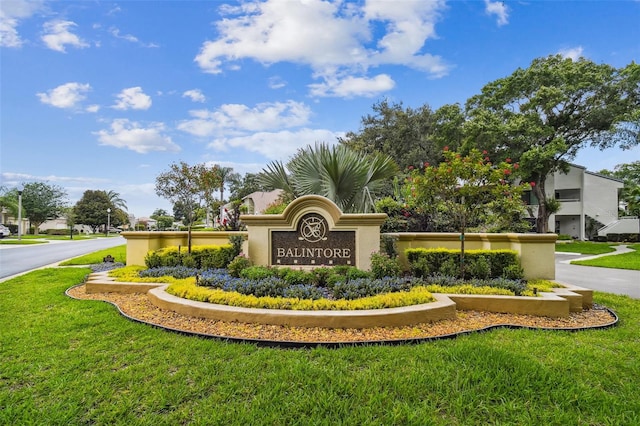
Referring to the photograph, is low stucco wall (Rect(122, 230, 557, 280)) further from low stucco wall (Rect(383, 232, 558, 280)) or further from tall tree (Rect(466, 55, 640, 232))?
tall tree (Rect(466, 55, 640, 232))

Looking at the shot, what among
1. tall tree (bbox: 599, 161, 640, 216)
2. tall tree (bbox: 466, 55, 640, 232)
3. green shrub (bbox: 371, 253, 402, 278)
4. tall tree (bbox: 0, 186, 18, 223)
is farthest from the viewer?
tall tree (bbox: 0, 186, 18, 223)

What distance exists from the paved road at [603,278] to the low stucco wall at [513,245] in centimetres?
247

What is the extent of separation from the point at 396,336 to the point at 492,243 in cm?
489

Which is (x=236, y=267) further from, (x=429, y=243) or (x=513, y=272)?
(x=513, y=272)

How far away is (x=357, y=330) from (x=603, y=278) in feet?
34.0

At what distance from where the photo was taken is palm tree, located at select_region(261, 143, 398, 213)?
350 inches

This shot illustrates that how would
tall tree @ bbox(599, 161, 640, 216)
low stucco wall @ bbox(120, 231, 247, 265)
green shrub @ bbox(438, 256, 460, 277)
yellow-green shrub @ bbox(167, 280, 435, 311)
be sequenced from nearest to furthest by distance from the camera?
yellow-green shrub @ bbox(167, 280, 435, 311)
green shrub @ bbox(438, 256, 460, 277)
low stucco wall @ bbox(120, 231, 247, 265)
tall tree @ bbox(599, 161, 640, 216)

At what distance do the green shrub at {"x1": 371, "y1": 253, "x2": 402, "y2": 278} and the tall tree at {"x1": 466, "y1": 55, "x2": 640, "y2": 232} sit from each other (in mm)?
18588

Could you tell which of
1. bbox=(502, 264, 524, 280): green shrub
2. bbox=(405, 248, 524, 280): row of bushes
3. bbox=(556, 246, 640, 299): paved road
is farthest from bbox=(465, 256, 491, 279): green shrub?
bbox=(556, 246, 640, 299): paved road

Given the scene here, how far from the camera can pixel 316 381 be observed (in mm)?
3326

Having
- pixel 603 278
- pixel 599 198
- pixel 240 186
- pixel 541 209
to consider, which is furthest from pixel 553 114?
pixel 240 186

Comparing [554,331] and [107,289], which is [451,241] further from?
[107,289]

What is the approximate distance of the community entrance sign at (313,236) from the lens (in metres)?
7.88

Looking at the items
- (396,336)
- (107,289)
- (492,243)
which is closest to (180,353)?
(396,336)
